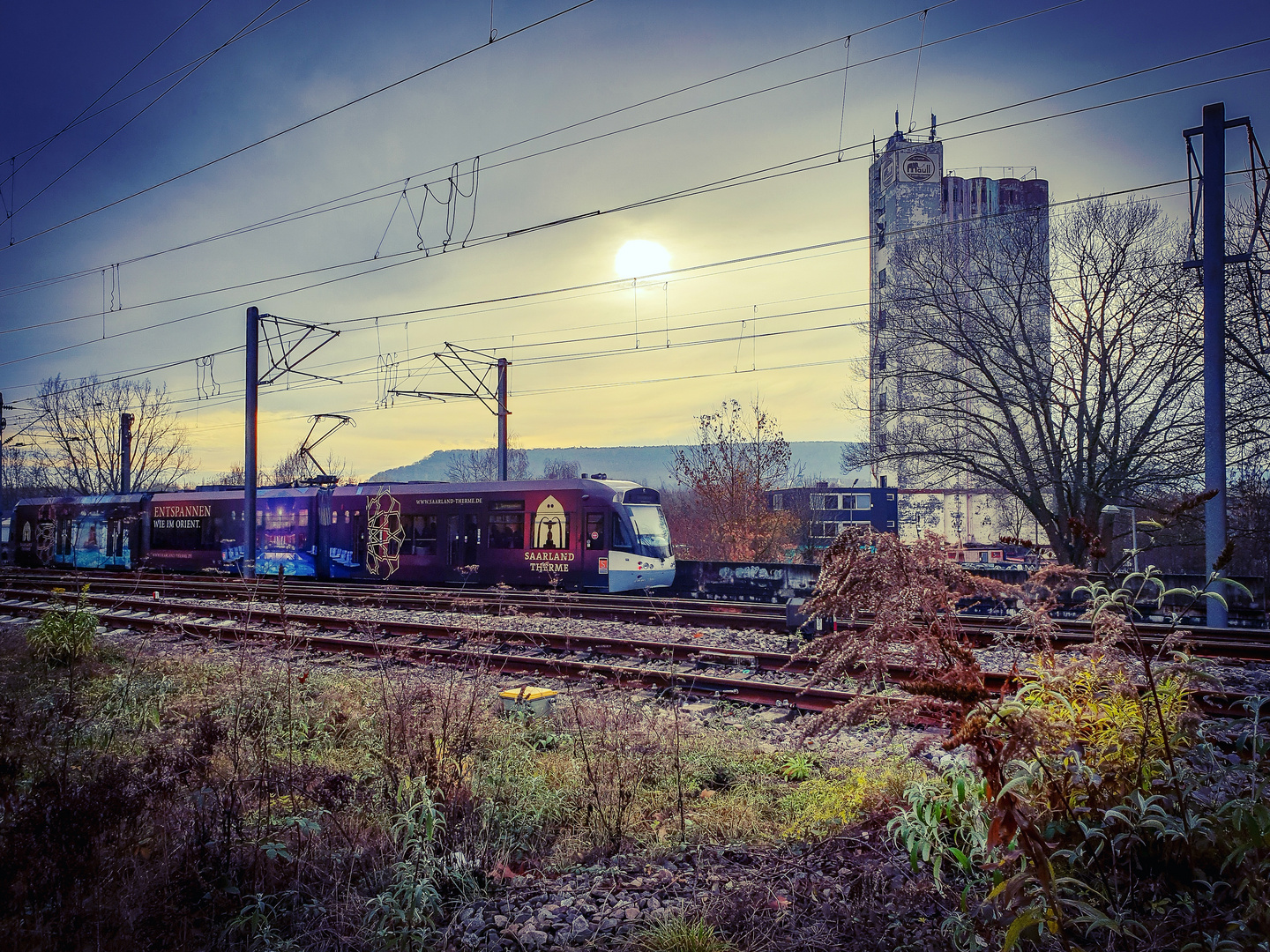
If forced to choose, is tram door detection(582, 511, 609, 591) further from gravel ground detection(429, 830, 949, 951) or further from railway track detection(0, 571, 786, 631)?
gravel ground detection(429, 830, 949, 951)

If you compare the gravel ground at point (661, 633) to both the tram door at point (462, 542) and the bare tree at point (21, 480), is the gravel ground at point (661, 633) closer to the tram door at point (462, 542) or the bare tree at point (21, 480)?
the tram door at point (462, 542)

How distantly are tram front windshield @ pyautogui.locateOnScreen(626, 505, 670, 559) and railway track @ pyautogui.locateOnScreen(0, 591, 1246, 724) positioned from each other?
5.34 m

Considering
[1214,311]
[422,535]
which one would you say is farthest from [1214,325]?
[422,535]

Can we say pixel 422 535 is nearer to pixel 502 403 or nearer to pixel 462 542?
pixel 462 542

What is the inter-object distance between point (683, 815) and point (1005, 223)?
20.4 meters

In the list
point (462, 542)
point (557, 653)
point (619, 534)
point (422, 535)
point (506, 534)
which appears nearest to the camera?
point (557, 653)

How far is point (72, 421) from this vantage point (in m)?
44.5

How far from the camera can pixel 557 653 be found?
11.0 metres

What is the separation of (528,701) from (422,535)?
45.0ft

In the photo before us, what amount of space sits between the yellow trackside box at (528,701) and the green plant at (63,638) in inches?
256

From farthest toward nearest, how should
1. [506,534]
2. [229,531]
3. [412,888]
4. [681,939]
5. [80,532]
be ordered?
[80,532] < [229,531] < [506,534] < [412,888] < [681,939]

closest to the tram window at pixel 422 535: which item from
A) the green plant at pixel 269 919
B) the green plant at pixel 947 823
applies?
the green plant at pixel 269 919

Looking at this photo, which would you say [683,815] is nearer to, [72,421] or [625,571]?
[625,571]

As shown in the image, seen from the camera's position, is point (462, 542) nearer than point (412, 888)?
No
